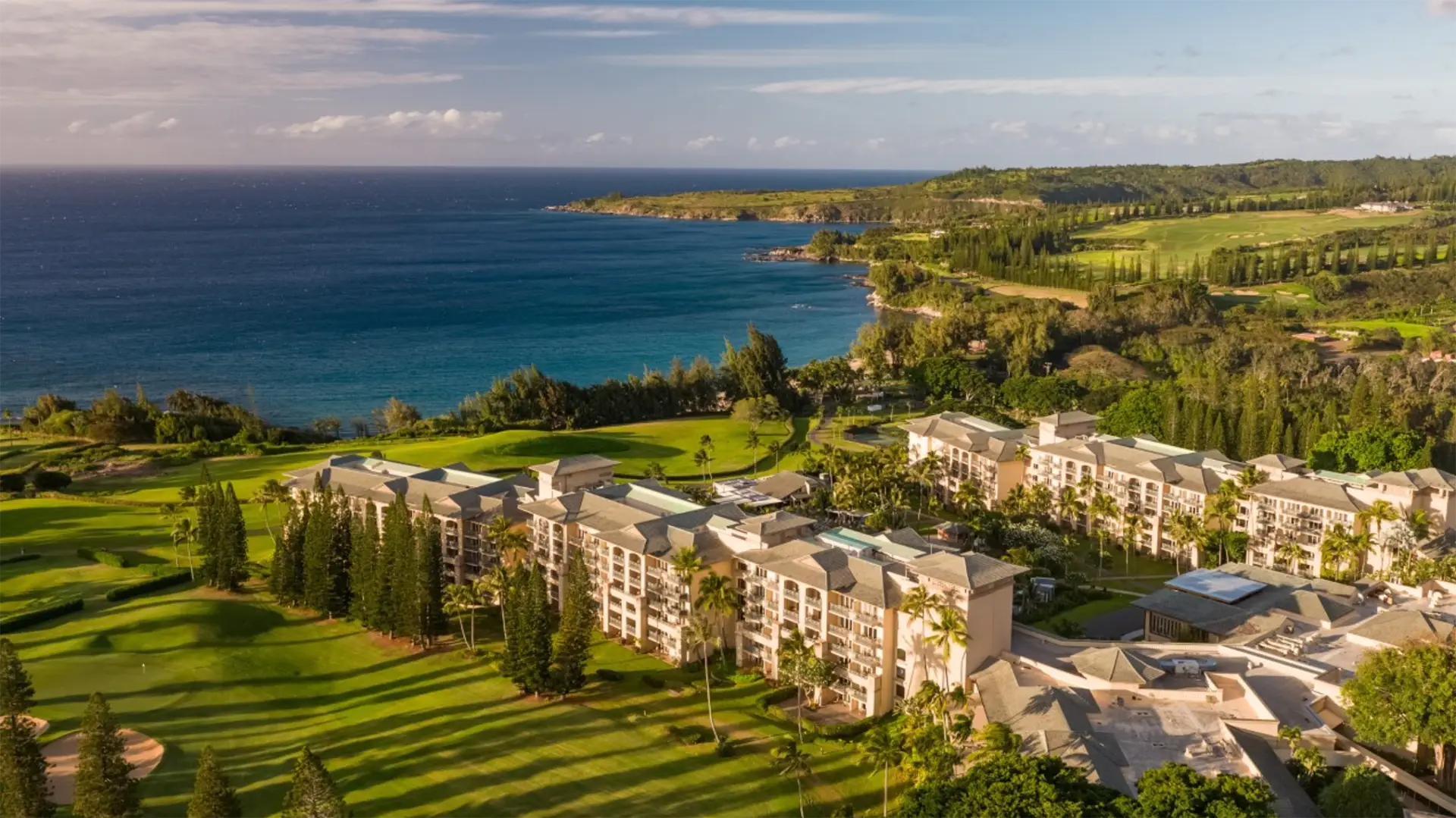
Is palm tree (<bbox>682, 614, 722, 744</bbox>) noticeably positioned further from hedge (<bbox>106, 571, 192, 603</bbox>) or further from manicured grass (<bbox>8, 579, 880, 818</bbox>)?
hedge (<bbox>106, 571, 192, 603</bbox>)

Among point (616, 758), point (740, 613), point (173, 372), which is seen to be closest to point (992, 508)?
point (740, 613)

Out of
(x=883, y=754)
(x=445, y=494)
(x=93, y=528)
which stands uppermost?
(x=445, y=494)

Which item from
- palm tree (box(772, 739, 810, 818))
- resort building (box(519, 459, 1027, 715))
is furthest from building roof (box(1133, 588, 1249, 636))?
palm tree (box(772, 739, 810, 818))

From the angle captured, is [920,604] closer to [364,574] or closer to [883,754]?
[883,754]

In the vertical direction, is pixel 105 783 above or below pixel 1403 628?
above

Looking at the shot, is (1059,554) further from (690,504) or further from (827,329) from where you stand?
(827,329)

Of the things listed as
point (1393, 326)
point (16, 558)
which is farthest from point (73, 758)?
point (1393, 326)

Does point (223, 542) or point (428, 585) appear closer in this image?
point (428, 585)
